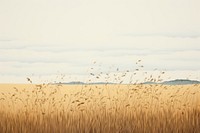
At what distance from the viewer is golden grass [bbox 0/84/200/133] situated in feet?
7.59

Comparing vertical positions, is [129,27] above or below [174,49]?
above

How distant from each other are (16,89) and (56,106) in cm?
38

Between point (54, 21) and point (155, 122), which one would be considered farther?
point (54, 21)

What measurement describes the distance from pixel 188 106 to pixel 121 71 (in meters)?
0.64

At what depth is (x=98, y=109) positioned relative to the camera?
2.41 meters

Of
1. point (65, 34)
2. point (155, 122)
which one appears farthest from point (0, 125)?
point (155, 122)

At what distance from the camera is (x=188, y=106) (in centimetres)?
251

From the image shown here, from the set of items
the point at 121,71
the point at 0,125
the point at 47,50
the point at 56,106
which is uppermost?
the point at 47,50

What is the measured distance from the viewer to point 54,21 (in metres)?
2.60

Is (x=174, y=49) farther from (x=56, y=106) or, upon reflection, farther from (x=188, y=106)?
(x=56, y=106)

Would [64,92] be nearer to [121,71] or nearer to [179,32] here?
[121,71]

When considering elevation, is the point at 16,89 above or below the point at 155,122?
above

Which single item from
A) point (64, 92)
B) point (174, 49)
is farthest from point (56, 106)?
point (174, 49)

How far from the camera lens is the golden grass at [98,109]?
2.31 metres
